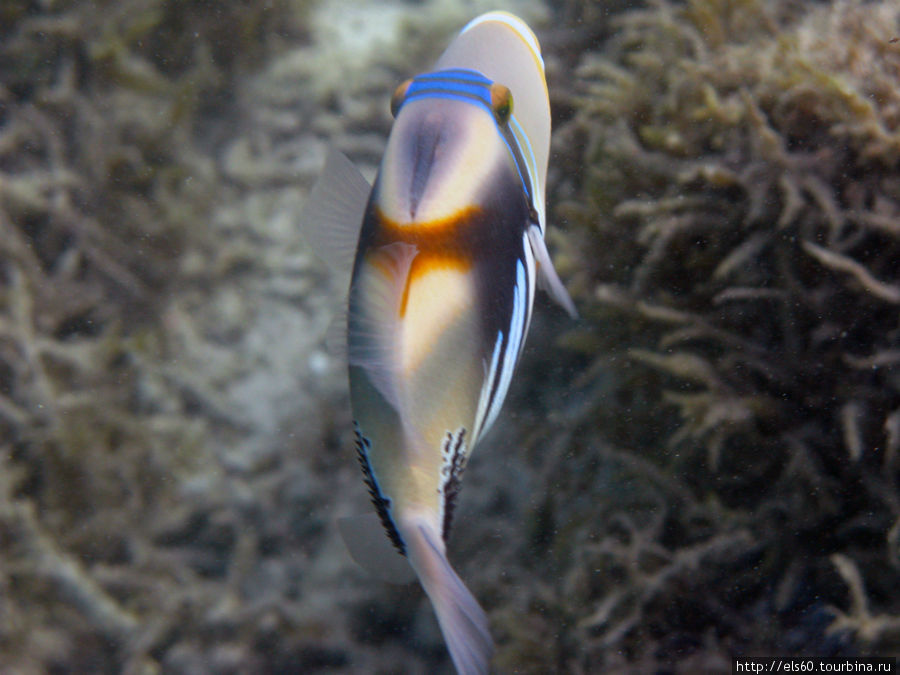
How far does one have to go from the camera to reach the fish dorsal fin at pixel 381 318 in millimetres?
834

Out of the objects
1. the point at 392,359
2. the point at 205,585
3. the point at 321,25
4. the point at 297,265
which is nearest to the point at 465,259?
the point at 392,359

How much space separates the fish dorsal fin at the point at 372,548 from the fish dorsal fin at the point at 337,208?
0.46 m

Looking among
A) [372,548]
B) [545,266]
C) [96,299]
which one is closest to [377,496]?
[372,548]

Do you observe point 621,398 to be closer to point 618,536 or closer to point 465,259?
point 618,536

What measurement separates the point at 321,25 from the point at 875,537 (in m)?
3.95

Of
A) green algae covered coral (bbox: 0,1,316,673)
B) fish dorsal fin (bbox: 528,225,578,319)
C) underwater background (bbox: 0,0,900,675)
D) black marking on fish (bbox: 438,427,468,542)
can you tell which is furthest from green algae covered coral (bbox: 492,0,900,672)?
green algae covered coral (bbox: 0,1,316,673)

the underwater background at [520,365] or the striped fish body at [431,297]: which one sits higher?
the striped fish body at [431,297]

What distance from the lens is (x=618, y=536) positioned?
2537 mm

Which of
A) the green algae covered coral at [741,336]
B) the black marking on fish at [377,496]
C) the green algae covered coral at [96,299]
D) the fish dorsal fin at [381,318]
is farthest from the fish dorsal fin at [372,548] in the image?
the green algae covered coral at [96,299]

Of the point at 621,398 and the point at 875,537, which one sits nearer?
the point at 875,537

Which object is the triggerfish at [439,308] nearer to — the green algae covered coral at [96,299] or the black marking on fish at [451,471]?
the black marking on fish at [451,471]

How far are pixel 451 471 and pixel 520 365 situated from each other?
2203mm

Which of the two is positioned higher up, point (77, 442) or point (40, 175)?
point (40, 175)

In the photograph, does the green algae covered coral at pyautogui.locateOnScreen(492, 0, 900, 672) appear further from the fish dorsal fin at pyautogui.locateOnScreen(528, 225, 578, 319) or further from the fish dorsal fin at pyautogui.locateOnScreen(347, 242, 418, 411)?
the fish dorsal fin at pyautogui.locateOnScreen(347, 242, 418, 411)
